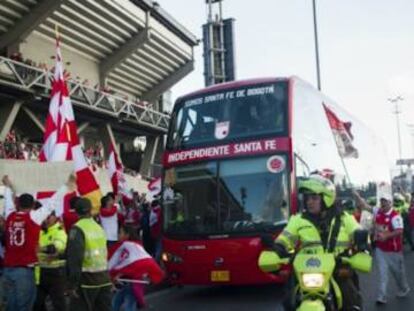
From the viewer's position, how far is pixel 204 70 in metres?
33.4

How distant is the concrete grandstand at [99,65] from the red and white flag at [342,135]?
1735 cm

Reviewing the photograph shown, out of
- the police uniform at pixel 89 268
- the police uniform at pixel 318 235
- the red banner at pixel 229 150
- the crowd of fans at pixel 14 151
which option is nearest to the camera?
the police uniform at pixel 318 235

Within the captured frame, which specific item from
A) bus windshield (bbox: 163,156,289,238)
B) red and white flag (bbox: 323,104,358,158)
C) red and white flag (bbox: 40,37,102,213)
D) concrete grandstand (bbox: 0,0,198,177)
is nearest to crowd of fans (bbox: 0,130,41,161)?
concrete grandstand (bbox: 0,0,198,177)

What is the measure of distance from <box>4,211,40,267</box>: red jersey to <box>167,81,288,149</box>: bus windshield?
14.4ft

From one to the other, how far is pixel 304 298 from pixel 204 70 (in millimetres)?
29391

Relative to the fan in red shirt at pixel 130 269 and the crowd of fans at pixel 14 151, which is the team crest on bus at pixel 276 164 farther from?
the crowd of fans at pixel 14 151

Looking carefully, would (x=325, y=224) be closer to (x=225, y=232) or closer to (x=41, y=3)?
(x=225, y=232)

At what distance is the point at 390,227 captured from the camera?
10320mm

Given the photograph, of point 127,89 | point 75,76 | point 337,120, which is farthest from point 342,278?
point 127,89

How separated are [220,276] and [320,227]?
18.5ft

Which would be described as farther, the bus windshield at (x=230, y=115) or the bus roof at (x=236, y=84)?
the bus roof at (x=236, y=84)

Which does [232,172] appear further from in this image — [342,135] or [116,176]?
[116,176]

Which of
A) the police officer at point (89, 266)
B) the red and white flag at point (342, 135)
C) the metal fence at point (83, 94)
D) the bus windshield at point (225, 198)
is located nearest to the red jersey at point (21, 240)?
the police officer at point (89, 266)

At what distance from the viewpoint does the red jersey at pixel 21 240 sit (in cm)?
729
